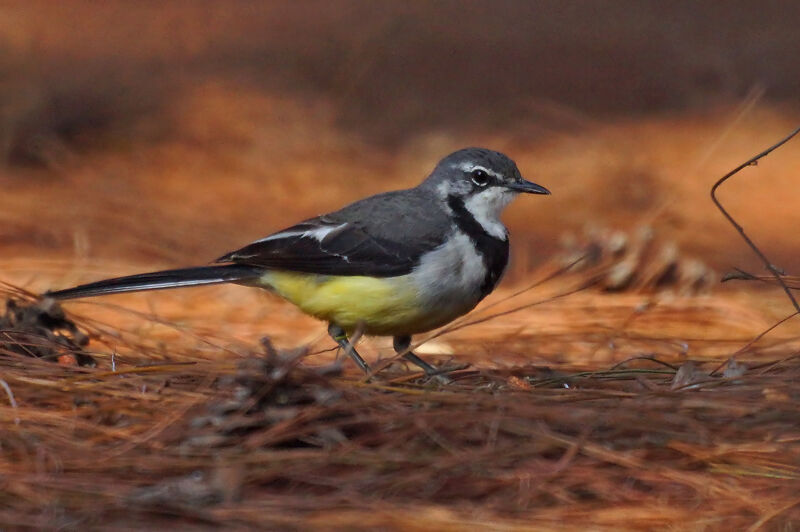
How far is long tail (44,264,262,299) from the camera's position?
512cm

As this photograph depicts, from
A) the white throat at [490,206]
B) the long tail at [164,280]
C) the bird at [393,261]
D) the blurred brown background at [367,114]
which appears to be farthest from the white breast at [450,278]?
the blurred brown background at [367,114]

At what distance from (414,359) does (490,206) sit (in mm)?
857

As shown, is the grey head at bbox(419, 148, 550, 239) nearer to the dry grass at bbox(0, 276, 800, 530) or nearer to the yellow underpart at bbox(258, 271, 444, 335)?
the yellow underpart at bbox(258, 271, 444, 335)

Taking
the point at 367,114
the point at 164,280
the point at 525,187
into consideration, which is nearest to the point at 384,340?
the point at 525,187

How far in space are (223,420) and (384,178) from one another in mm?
6231

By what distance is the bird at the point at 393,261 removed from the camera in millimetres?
5113

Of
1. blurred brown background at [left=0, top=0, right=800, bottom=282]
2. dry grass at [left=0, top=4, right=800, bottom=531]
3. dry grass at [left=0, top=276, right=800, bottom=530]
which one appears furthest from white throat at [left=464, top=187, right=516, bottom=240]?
blurred brown background at [left=0, top=0, right=800, bottom=282]

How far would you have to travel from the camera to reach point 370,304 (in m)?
5.19

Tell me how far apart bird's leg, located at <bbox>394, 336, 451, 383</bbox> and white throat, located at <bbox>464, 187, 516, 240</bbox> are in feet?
2.31

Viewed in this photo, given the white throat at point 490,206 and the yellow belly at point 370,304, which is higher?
the white throat at point 490,206

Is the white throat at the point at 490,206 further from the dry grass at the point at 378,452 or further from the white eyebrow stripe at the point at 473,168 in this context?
the dry grass at the point at 378,452

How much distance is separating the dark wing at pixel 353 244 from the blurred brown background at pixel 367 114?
172cm

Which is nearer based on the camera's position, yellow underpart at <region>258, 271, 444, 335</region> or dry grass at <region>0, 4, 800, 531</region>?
dry grass at <region>0, 4, 800, 531</region>

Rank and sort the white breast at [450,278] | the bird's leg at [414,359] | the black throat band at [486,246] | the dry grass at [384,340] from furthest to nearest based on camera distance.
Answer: the black throat band at [486,246]
the white breast at [450,278]
the bird's leg at [414,359]
the dry grass at [384,340]
